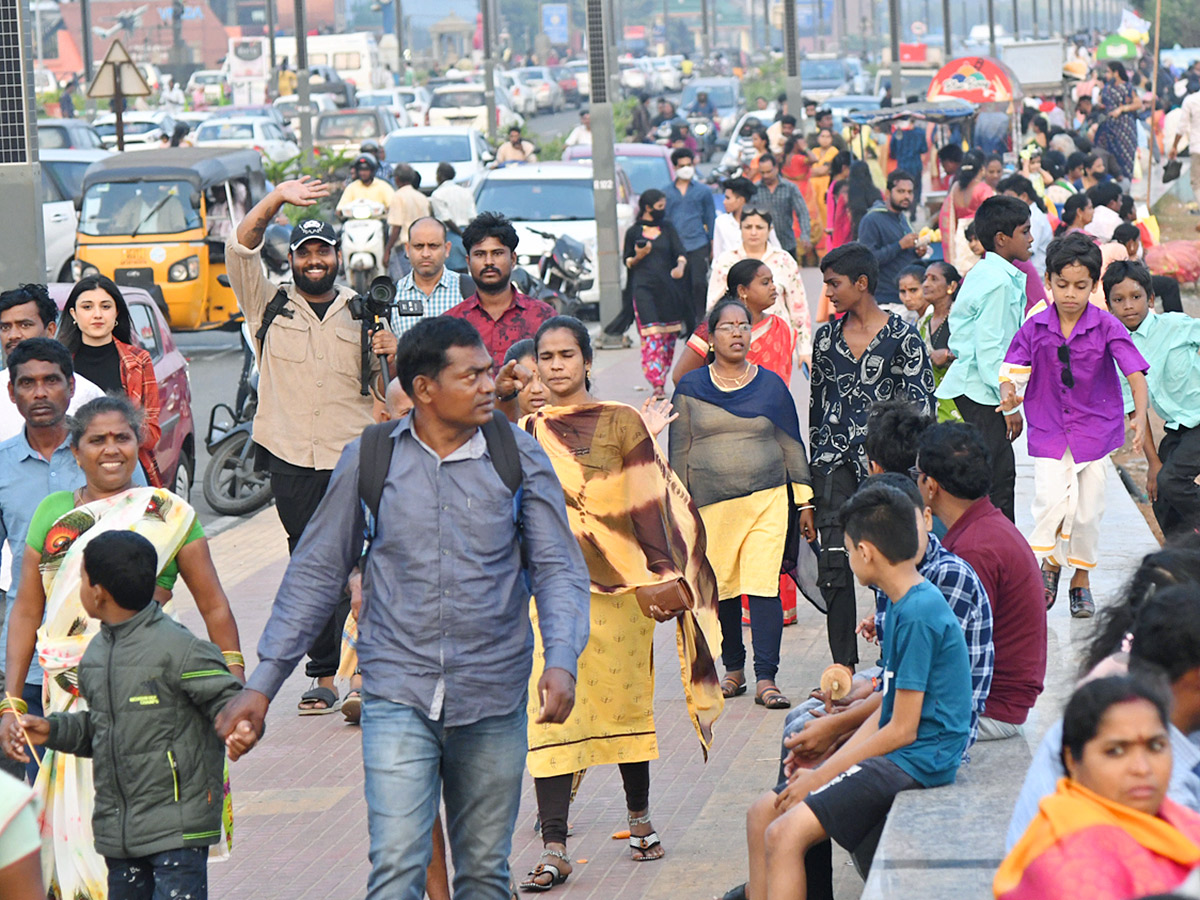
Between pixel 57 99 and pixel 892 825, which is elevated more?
pixel 57 99

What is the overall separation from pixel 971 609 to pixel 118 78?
1832 centimetres

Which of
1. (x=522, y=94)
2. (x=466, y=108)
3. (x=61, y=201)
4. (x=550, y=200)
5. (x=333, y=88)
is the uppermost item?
(x=522, y=94)

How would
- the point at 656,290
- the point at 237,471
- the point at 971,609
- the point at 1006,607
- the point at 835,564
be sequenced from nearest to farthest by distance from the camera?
the point at 971,609 → the point at 1006,607 → the point at 835,564 → the point at 237,471 → the point at 656,290

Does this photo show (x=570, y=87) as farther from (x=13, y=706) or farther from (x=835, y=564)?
(x=13, y=706)

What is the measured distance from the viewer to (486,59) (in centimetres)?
4262

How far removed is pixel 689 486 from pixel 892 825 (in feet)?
10.6

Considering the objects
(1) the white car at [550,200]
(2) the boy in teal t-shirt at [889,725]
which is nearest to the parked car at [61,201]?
(1) the white car at [550,200]

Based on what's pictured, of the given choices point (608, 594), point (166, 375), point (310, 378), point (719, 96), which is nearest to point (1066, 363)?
point (608, 594)

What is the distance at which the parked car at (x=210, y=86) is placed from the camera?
63.4 meters

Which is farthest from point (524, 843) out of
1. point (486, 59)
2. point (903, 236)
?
point (486, 59)

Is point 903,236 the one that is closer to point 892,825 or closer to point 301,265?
point 301,265

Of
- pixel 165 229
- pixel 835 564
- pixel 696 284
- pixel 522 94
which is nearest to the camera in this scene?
pixel 835 564

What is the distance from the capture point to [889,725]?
5.03 metres

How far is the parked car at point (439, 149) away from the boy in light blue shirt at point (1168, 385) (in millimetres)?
23214
